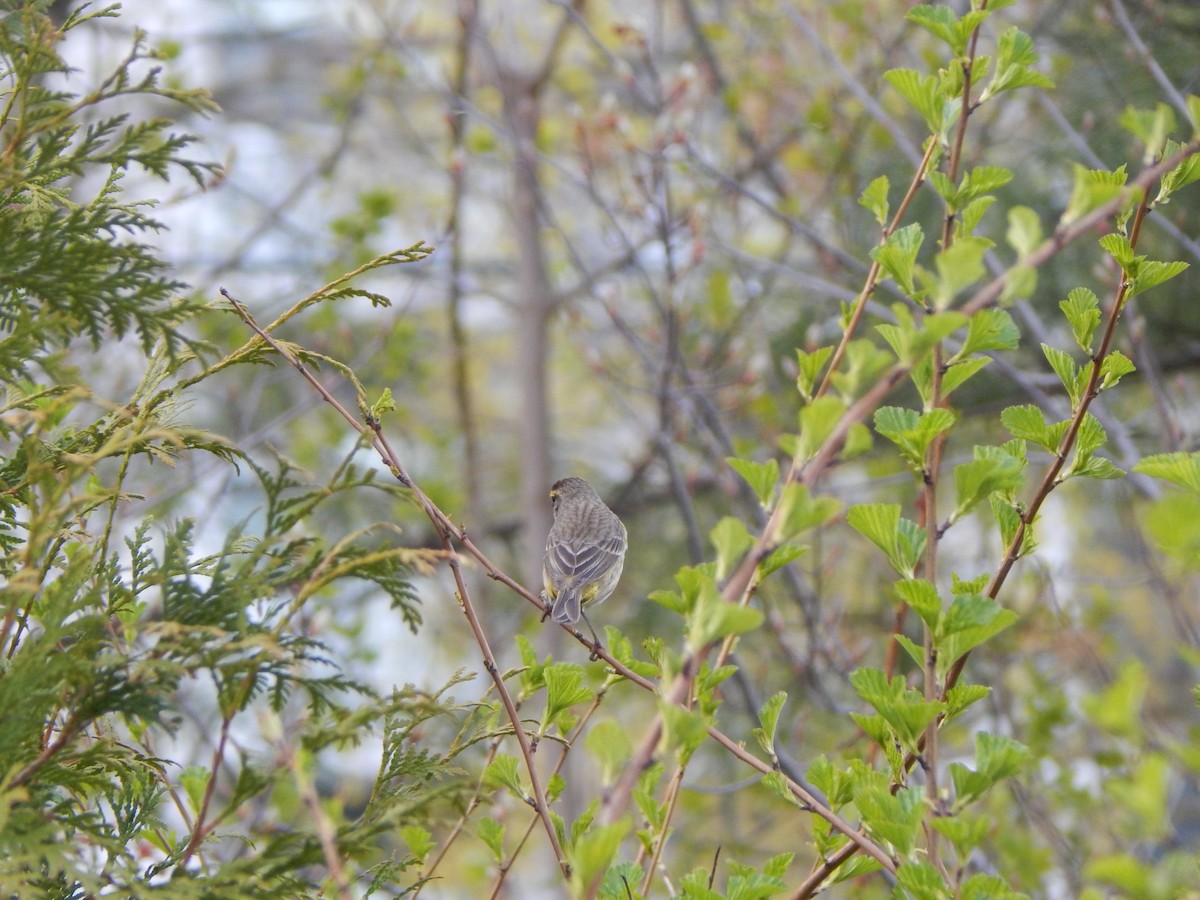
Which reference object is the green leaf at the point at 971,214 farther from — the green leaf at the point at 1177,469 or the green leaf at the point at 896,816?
the green leaf at the point at 896,816

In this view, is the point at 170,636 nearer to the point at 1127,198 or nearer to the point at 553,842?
the point at 553,842

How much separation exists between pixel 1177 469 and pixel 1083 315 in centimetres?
39

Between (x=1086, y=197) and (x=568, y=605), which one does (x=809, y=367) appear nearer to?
(x=1086, y=197)

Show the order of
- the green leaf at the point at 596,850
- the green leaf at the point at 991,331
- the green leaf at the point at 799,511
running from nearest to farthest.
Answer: the green leaf at the point at 596,850
the green leaf at the point at 799,511
the green leaf at the point at 991,331

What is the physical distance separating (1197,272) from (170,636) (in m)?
5.30

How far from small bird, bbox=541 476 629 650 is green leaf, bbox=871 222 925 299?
6.55ft

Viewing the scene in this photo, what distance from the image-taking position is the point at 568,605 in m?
3.76

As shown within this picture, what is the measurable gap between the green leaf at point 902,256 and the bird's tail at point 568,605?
2.01 metres

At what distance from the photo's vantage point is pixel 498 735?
2.06 meters

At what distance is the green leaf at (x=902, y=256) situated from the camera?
1.70 meters

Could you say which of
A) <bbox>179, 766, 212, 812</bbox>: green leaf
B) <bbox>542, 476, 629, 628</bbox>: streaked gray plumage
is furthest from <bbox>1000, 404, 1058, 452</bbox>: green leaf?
<bbox>542, 476, 629, 628</bbox>: streaked gray plumage

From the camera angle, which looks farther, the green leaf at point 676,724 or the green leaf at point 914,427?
the green leaf at point 914,427

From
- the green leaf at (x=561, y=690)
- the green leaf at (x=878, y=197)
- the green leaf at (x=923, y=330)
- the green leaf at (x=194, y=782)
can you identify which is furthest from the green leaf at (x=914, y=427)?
the green leaf at (x=194, y=782)

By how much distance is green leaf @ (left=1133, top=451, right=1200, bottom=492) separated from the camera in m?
1.56
